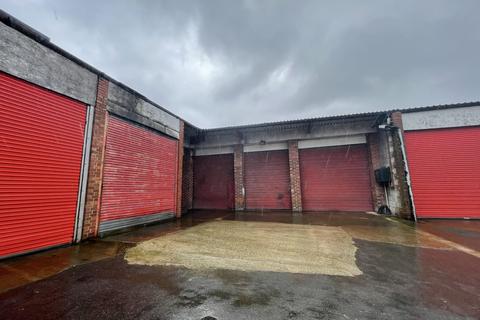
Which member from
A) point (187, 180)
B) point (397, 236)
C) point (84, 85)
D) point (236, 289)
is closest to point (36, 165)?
point (84, 85)

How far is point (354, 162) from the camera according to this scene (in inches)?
399

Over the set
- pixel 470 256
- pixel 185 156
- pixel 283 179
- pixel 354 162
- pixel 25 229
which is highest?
pixel 185 156

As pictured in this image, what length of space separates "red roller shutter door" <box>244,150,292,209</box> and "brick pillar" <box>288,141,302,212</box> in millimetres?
333

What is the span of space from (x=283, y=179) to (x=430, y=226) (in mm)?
6086

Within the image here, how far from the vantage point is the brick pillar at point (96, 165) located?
5197mm

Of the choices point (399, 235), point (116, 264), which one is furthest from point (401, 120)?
point (116, 264)

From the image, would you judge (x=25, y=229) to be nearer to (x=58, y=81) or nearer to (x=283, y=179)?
(x=58, y=81)

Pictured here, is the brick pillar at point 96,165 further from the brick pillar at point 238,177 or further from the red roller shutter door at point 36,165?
the brick pillar at point 238,177

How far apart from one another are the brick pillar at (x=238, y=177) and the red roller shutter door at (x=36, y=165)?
304 inches

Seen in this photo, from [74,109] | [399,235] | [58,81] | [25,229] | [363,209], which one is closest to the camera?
[25,229]

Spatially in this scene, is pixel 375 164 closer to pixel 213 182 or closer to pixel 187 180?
pixel 213 182

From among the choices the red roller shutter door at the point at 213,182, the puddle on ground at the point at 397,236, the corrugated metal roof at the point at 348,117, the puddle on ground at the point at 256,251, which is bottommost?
the puddle on ground at the point at 397,236

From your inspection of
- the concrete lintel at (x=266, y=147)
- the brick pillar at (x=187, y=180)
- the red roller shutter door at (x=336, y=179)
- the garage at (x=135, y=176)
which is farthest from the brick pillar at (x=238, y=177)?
the garage at (x=135, y=176)

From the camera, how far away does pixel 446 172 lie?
25.7 feet
